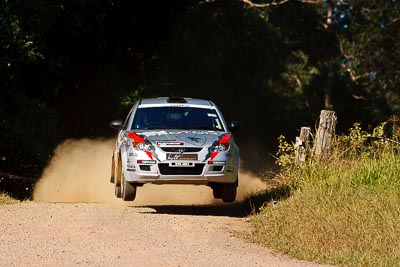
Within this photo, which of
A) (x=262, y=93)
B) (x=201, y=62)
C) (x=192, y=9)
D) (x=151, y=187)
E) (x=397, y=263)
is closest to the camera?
(x=397, y=263)

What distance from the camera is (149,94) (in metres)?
39.2

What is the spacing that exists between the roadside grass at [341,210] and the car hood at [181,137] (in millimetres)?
1352

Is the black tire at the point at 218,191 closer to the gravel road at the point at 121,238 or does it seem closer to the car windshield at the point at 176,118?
the gravel road at the point at 121,238

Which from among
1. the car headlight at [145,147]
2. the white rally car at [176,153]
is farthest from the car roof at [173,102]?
the car headlight at [145,147]

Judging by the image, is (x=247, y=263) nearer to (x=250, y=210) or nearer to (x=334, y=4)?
(x=250, y=210)

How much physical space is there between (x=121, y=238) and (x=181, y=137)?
3.41m

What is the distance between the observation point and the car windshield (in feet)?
55.3

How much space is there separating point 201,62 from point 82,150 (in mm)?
23423

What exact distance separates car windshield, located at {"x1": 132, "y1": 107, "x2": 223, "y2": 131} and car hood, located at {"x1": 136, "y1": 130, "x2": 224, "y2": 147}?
0.58 m

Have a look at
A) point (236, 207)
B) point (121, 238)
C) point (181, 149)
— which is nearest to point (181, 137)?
point (181, 149)

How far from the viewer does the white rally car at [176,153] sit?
15648 millimetres

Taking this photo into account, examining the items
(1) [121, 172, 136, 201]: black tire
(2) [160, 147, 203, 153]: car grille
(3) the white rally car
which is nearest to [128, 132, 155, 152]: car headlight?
(3) the white rally car

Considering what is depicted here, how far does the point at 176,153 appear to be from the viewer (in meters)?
15.6

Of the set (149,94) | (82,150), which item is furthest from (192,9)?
(82,150)
